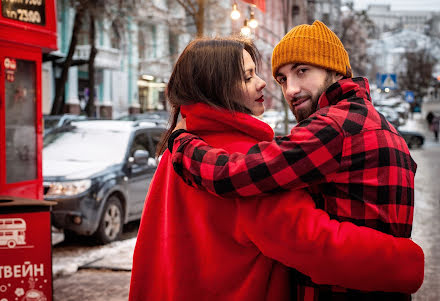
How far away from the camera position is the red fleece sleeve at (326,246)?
1802 mm

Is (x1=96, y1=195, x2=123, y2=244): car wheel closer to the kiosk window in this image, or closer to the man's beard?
the kiosk window

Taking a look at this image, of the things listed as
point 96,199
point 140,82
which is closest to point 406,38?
point 140,82

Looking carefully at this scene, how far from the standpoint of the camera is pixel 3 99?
6.59 metres

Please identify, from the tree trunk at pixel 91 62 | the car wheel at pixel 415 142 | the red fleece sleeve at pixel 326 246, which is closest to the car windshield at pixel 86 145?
the red fleece sleeve at pixel 326 246

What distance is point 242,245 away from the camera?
1.95 m

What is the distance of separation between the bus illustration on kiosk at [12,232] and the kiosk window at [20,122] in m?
2.92

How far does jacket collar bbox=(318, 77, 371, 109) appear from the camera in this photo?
6.90 ft

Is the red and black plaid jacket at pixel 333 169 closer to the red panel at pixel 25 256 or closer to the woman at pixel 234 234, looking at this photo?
the woman at pixel 234 234

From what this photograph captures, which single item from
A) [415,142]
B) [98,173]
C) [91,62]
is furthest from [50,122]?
[415,142]

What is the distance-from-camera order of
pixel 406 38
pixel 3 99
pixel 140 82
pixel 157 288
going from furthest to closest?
pixel 406 38 → pixel 140 82 → pixel 3 99 → pixel 157 288

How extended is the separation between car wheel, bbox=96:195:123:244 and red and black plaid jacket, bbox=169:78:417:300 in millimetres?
5915

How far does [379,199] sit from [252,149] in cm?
48

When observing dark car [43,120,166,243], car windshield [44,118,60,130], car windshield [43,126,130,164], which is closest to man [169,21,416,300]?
dark car [43,120,166,243]

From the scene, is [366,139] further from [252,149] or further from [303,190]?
[252,149]
